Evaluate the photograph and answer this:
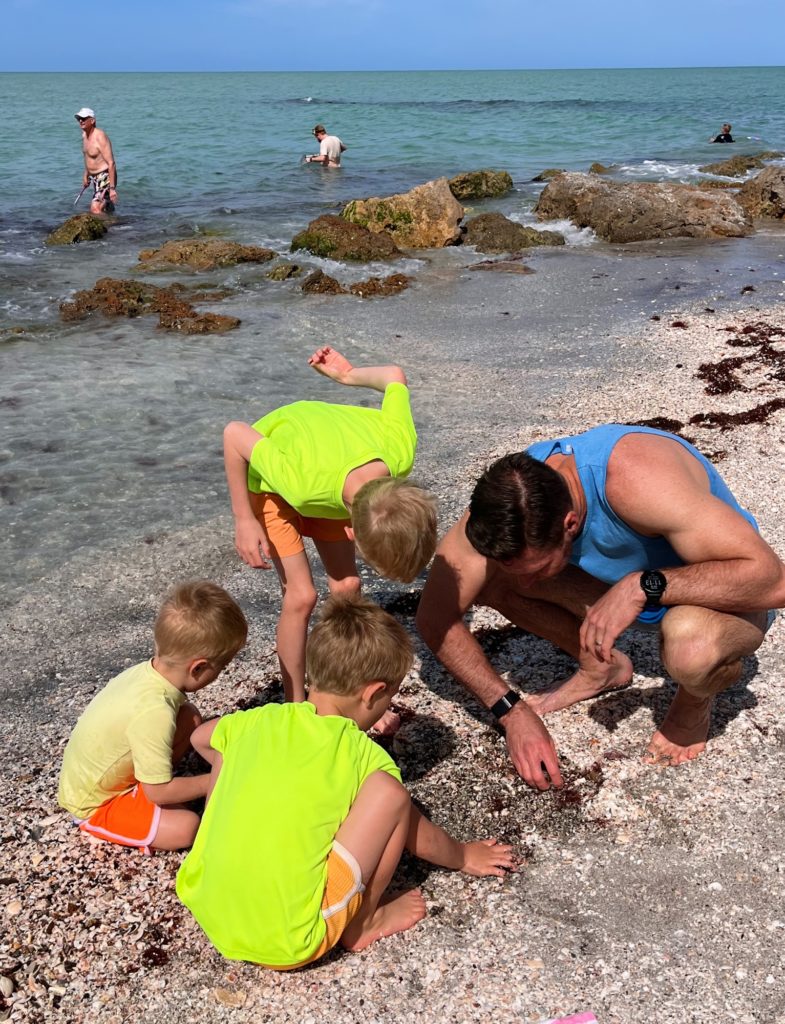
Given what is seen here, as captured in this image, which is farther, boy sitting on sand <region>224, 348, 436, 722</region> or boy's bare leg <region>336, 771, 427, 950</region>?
boy sitting on sand <region>224, 348, 436, 722</region>

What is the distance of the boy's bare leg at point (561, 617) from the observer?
3.50 m

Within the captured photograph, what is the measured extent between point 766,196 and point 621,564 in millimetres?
16014

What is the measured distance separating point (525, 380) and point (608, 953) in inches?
231

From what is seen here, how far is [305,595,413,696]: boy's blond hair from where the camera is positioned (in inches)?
105

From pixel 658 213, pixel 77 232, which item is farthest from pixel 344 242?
pixel 658 213

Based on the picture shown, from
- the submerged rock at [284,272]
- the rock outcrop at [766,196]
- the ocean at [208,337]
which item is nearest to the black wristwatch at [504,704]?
the ocean at [208,337]

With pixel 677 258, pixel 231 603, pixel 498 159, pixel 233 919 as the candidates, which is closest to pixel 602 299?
pixel 677 258

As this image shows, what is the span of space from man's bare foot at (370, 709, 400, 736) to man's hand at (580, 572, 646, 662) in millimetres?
949

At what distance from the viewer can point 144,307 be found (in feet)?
34.8

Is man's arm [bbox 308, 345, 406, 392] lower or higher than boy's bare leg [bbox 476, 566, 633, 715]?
higher

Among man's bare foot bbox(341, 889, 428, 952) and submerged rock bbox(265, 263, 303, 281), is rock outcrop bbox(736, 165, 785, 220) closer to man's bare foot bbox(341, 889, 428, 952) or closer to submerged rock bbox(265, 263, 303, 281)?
submerged rock bbox(265, 263, 303, 281)

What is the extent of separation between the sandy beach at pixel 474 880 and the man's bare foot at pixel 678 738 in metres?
0.05

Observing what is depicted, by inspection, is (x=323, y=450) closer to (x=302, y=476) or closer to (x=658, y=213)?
(x=302, y=476)

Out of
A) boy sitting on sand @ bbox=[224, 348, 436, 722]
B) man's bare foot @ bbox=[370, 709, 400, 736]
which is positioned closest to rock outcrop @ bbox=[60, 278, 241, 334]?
boy sitting on sand @ bbox=[224, 348, 436, 722]
